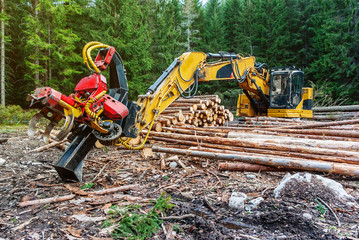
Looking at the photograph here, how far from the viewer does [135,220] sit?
281cm

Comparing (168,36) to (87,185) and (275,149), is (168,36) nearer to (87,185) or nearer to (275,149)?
(275,149)

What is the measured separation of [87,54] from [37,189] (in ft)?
7.33

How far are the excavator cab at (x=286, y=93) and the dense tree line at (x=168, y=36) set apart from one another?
298 inches

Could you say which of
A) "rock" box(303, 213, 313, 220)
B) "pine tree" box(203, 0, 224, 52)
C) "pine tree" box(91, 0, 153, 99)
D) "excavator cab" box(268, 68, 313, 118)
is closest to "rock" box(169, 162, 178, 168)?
"rock" box(303, 213, 313, 220)

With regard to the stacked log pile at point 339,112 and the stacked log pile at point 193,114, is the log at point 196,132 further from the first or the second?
the stacked log pile at point 339,112

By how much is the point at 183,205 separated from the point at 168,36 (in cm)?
2190

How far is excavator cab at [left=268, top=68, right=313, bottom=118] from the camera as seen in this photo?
9.23 metres

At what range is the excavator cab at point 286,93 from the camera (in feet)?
30.3

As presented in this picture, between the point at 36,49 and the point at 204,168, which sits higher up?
the point at 36,49

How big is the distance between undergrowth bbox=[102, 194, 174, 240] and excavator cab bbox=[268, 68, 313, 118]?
738 cm

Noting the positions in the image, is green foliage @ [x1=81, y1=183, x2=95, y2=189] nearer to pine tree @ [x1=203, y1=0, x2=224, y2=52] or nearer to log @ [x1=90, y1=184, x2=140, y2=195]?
log @ [x1=90, y1=184, x2=140, y2=195]

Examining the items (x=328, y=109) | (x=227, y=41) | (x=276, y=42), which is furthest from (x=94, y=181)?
(x=227, y=41)

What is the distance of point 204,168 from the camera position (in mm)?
5070

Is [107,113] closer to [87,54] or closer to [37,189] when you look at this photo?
[87,54]
